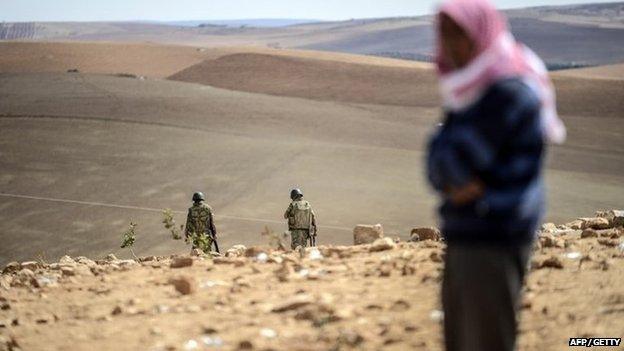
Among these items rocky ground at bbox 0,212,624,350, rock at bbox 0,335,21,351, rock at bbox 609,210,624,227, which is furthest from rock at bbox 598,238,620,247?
rock at bbox 0,335,21,351

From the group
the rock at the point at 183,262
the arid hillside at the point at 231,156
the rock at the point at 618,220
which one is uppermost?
the arid hillside at the point at 231,156

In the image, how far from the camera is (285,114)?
3812cm

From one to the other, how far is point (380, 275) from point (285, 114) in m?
31.8

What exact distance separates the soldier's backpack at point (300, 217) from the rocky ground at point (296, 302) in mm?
3927

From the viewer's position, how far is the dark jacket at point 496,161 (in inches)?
114

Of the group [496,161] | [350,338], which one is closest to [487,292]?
[496,161]

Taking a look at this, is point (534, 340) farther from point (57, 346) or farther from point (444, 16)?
point (57, 346)

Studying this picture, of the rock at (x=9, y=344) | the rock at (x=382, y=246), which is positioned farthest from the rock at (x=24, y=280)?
the rock at (x=382, y=246)

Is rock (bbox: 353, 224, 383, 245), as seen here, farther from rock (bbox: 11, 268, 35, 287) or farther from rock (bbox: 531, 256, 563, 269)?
rock (bbox: 531, 256, 563, 269)

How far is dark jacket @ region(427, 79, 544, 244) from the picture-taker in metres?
2.89

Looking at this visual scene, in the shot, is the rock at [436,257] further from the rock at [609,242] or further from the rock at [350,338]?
the rock at [350,338]

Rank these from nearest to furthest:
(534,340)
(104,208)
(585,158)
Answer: (534,340) → (104,208) → (585,158)

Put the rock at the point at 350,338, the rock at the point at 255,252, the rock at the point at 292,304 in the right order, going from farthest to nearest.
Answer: the rock at the point at 255,252, the rock at the point at 292,304, the rock at the point at 350,338

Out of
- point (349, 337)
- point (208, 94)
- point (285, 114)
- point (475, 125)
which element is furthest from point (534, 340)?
point (208, 94)
